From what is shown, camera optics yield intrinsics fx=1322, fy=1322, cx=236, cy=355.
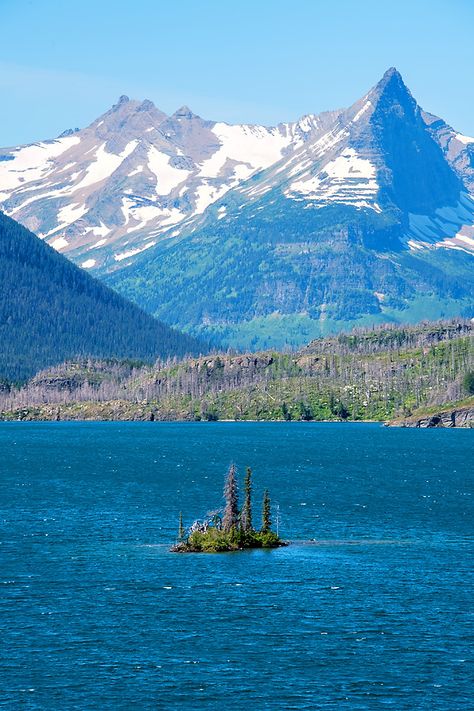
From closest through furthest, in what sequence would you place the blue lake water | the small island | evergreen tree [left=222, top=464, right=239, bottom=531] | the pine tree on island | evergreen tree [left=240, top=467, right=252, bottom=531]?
1. the blue lake water
2. evergreen tree [left=222, top=464, right=239, bottom=531]
3. the small island
4. evergreen tree [left=240, top=467, right=252, bottom=531]
5. the pine tree on island

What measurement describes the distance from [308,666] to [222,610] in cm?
1417

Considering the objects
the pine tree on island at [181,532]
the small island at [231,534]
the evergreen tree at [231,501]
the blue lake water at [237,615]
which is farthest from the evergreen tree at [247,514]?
the pine tree on island at [181,532]

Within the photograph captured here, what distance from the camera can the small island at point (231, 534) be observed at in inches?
4451

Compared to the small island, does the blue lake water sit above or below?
below

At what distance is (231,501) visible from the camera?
112438 millimetres

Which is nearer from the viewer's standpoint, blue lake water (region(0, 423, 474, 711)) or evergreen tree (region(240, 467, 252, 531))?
blue lake water (region(0, 423, 474, 711))

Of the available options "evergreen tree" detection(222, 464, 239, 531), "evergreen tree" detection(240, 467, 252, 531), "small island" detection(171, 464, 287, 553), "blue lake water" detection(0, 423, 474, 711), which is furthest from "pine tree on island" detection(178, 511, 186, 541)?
"evergreen tree" detection(240, 467, 252, 531)

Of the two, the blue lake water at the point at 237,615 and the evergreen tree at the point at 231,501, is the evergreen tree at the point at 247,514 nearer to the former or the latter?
the evergreen tree at the point at 231,501

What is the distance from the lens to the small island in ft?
371

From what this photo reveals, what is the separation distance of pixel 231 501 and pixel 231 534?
12.7ft

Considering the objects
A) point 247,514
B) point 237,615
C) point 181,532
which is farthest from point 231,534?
point 237,615

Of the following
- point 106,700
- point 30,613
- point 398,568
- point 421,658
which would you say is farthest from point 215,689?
point 398,568

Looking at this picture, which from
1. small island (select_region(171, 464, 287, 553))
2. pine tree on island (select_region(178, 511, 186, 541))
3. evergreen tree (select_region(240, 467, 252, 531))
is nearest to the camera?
small island (select_region(171, 464, 287, 553))

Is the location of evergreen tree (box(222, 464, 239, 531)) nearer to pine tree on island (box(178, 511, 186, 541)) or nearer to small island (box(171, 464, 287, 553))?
small island (box(171, 464, 287, 553))
